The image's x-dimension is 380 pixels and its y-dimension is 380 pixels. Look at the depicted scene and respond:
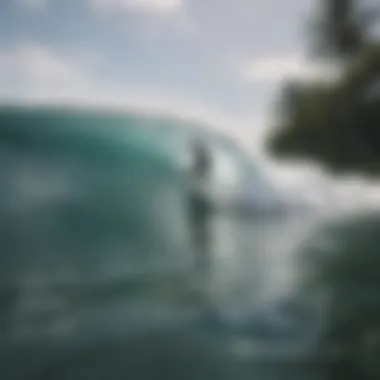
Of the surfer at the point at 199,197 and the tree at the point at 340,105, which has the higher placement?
the tree at the point at 340,105

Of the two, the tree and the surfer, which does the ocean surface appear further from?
the tree

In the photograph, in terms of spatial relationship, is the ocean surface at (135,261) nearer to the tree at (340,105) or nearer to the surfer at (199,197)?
the surfer at (199,197)

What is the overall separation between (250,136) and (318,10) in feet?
1.28

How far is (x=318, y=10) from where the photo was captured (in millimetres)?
1682

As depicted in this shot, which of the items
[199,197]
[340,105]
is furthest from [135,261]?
[340,105]

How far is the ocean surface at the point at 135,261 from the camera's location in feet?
5.35

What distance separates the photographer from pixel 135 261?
1672 millimetres

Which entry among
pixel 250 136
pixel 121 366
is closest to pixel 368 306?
pixel 250 136

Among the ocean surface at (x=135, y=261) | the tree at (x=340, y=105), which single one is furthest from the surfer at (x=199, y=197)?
A: the tree at (x=340, y=105)

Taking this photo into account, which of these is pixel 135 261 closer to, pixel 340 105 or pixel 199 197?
pixel 199 197

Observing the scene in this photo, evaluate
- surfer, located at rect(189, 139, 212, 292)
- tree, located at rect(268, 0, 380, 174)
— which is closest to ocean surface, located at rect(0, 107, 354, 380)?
surfer, located at rect(189, 139, 212, 292)

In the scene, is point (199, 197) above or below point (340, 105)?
below

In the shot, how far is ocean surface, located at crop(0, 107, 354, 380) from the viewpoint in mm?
1630

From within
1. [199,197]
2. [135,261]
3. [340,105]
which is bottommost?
[135,261]
